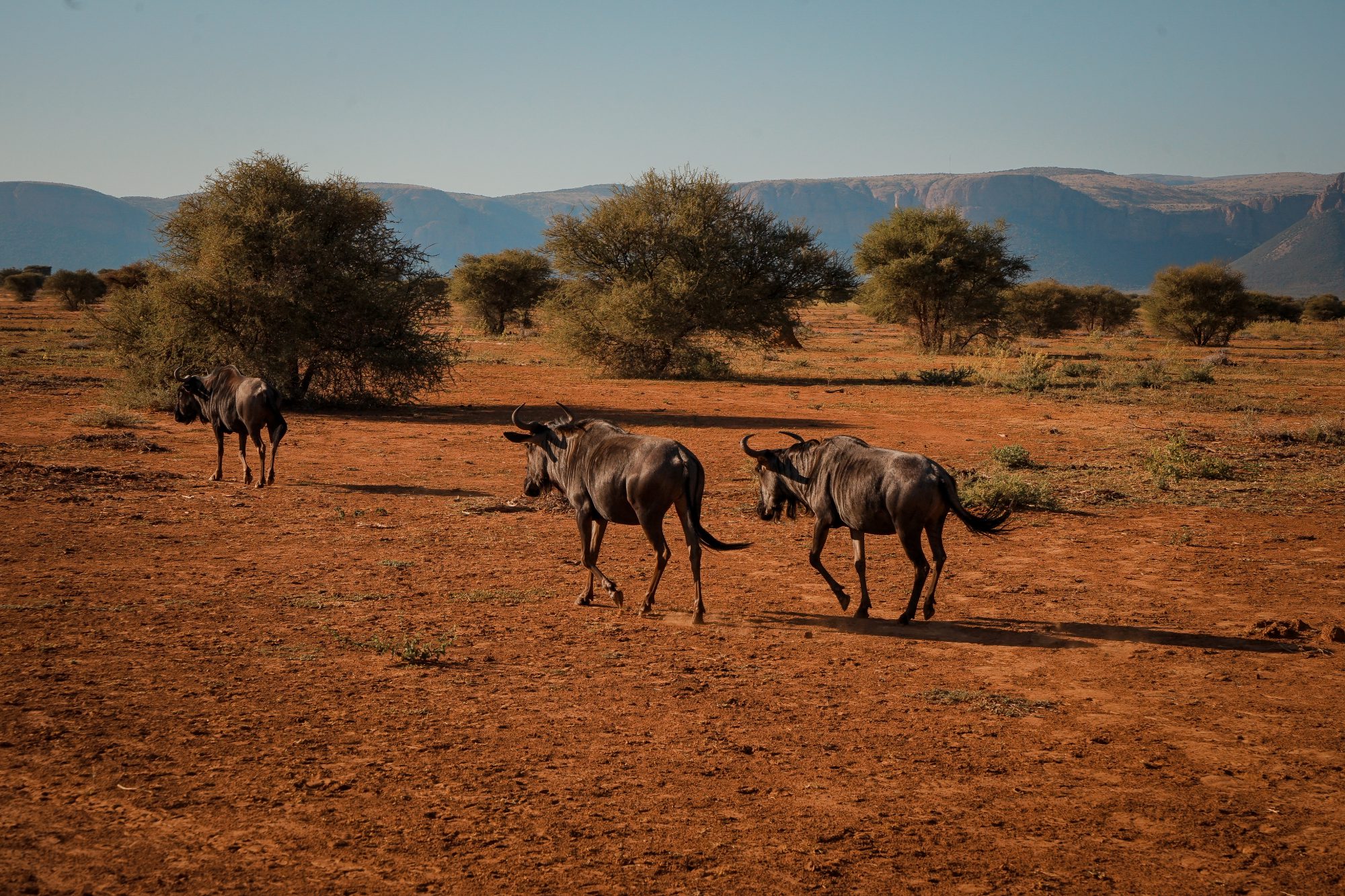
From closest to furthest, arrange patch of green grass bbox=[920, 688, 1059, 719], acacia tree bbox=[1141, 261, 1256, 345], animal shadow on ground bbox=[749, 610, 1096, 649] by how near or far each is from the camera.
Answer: patch of green grass bbox=[920, 688, 1059, 719] → animal shadow on ground bbox=[749, 610, 1096, 649] → acacia tree bbox=[1141, 261, 1256, 345]

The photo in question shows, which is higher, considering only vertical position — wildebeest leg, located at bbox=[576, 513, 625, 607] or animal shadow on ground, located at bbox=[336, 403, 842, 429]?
animal shadow on ground, located at bbox=[336, 403, 842, 429]

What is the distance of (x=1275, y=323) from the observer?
62625mm

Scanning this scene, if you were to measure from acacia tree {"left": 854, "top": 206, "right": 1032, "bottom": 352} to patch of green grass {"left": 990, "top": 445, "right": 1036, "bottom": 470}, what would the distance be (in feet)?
90.9

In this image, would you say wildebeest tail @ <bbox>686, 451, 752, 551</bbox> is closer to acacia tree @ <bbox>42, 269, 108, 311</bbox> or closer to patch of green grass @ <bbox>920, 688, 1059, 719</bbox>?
patch of green grass @ <bbox>920, 688, 1059, 719</bbox>

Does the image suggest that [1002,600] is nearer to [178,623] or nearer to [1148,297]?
[178,623]

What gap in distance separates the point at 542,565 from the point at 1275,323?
66350 millimetres

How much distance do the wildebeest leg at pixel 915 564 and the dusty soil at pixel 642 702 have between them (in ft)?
0.55

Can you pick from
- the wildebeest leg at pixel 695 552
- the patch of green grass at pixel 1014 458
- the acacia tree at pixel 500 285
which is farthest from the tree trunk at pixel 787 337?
the wildebeest leg at pixel 695 552

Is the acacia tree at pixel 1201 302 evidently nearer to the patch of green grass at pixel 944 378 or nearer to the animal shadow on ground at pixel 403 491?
the patch of green grass at pixel 944 378

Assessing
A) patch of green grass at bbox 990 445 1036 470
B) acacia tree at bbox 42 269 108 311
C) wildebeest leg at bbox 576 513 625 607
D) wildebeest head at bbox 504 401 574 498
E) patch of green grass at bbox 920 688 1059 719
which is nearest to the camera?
patch of green grass at bbox 920 688 1059 719

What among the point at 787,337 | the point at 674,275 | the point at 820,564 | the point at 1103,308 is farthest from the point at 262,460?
the point at 1103,308

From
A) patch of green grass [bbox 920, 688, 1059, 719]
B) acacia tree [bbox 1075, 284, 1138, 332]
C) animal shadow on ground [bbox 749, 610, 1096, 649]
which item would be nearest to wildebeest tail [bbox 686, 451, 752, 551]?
animal shadow on ground [bbox 749, 610, 1096, 649]

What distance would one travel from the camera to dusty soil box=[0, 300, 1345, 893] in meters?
4.61

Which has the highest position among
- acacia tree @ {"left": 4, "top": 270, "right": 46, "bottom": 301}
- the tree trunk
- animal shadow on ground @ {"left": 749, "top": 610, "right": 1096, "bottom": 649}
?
acacia tree @ {"left": 4, "top": 270, "right": 46, "bottom": 301}
